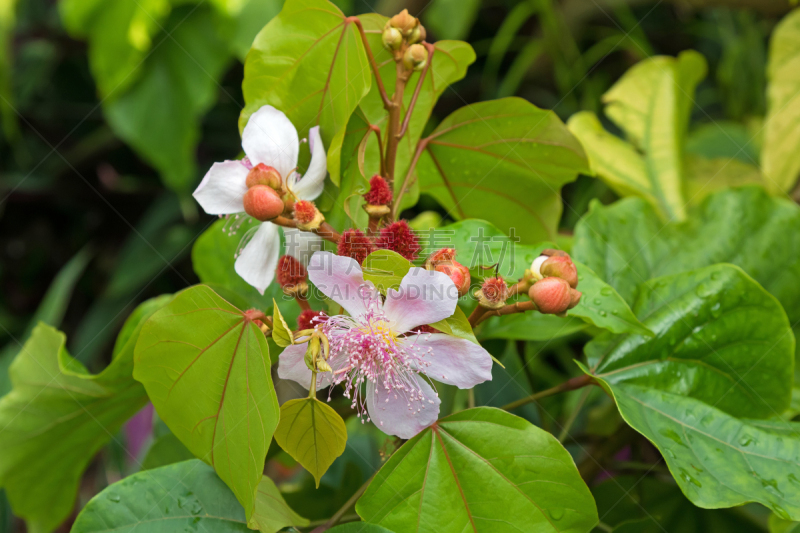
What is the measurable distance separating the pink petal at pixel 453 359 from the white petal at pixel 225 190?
166 millimetres

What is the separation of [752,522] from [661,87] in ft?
1.91

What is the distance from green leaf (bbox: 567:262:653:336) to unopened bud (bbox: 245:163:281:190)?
0.77 ft

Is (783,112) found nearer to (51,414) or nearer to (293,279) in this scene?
(293,279)

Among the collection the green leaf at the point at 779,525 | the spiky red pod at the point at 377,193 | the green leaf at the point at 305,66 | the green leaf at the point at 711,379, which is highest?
the green leaf at the point at 305,66

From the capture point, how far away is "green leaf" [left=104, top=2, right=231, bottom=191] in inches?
40.3

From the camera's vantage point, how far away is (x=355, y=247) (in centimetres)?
37

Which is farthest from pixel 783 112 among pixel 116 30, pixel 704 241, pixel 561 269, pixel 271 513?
pixel 116 30

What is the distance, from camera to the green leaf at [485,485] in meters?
0.35

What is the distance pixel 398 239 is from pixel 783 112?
0.68 m

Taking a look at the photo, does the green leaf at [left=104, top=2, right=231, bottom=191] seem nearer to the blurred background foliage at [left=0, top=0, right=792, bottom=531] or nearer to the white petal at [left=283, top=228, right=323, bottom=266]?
the blurred background foliage at [left=0, top=0, right=792, bottom=531]

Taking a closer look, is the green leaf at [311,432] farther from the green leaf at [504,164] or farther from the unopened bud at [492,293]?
the green leaf at [504,164]

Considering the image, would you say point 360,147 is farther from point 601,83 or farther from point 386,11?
point 601,83

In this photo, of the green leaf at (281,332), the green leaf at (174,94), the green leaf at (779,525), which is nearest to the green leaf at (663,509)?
the green leaf at (779,525)

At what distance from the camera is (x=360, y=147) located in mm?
405
